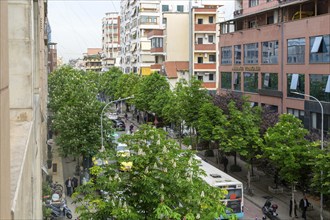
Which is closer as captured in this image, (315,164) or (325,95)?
(315,164)

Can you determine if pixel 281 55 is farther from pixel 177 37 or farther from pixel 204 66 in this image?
pixel 177 37

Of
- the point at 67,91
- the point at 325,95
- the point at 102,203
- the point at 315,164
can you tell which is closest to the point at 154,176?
the point at 102,203

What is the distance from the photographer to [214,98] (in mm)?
37938

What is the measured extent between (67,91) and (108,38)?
368 ft

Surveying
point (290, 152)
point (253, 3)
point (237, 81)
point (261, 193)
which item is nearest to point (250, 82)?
point (237, 81)

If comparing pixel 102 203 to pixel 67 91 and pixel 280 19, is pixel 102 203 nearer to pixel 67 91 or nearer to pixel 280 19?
pixel 67 91

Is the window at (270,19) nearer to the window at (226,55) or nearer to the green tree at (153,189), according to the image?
the window at (226,55)

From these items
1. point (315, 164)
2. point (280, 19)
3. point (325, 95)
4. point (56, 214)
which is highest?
point (280, 19)

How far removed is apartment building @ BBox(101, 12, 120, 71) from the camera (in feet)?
461

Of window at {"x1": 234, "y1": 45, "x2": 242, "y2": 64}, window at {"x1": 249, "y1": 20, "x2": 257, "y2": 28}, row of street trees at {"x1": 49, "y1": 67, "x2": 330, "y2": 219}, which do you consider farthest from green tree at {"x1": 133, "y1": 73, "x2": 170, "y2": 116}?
window at {"x1": 249, "y1": 20, "x2": 257, "y2": 28}

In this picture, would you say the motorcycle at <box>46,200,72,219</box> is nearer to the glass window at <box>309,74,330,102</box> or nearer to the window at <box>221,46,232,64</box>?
the glass window at <box>309,74,330,102</box>

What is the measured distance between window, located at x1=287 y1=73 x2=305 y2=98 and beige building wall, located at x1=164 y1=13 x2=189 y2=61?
31.3 m

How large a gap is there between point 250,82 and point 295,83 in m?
8.35

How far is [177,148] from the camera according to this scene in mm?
14281
